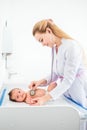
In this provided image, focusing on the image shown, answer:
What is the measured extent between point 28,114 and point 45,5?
837 mm

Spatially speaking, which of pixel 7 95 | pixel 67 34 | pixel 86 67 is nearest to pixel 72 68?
pixel 86 67

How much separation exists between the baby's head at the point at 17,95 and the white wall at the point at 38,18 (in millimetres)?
228

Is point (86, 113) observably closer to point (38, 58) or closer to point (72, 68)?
point (72, 68)

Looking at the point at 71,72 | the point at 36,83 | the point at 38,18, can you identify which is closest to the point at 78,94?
the point at 71,72

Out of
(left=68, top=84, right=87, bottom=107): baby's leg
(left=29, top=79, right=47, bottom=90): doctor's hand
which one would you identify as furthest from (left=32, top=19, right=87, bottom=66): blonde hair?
(left=29, top=79, right=47, bottom=90): doctor's hand

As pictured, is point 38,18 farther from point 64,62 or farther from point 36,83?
point 36,83

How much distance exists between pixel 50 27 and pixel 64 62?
268mm

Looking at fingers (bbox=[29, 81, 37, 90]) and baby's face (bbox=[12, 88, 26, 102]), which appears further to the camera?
fingers (bbox=[29, 81, 37, 90])

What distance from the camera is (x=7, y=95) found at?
149 cm

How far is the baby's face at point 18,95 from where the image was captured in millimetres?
1426

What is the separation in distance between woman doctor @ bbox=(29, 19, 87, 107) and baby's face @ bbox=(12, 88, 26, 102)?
0.10 metres

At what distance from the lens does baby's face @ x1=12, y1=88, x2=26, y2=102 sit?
1.43 metres

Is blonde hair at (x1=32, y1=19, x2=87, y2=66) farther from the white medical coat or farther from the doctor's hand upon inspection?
the doctor's hand

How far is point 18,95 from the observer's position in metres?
1.44
